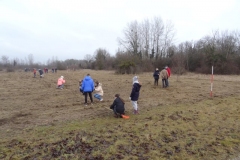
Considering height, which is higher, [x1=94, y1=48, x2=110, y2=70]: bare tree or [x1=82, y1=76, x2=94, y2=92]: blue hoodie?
[x1=94, y1=48, x2=110, y2=70]: bare tree

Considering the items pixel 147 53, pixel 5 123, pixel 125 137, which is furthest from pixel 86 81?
pixel 147 53

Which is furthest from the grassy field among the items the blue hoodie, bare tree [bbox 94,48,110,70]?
bare tree [bbox 94,48,110,70]

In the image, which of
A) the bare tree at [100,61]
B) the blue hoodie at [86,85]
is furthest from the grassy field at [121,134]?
the bare tree at [100,61]

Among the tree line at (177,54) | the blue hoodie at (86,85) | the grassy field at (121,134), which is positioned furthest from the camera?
the tree line at (177,54)

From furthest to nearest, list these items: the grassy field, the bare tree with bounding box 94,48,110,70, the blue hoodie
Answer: the bare tree with bounding box 94,48,110,70, the blue hoodie, the grassy field

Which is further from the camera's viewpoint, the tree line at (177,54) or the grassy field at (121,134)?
the tree line at (177,54)

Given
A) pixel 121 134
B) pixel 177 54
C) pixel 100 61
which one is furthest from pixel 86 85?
pixel 100 61

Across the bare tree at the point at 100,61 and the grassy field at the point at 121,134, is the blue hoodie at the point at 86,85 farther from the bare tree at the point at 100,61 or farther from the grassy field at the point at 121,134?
the bare tree at the point at 100,61

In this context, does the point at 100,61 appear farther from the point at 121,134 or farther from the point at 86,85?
the point at 121,134

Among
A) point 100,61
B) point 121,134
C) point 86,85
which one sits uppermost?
point 100,61

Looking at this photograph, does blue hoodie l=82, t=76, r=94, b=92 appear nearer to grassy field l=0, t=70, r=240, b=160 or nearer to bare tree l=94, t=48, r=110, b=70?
grassy field l=0, t=70, r=240, b=160

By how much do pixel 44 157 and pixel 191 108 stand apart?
6.72 metres

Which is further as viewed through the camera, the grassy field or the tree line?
the tree line

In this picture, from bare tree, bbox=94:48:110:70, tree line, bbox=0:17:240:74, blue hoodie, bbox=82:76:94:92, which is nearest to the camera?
blue hoodie, bbox=82:76:94:92
